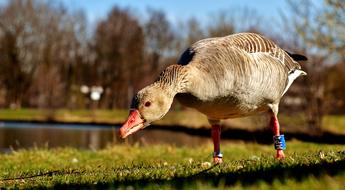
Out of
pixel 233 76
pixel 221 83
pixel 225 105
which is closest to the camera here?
pixel 221 83

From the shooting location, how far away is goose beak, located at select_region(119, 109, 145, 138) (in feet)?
18.0

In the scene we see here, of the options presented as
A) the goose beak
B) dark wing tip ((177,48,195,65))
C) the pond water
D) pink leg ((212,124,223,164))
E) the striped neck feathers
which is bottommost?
the pond water

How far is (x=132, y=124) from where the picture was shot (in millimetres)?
5523

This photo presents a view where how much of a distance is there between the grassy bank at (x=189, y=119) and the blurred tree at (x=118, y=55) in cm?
932

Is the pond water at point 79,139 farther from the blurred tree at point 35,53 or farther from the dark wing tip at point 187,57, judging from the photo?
the blurred tree at point 35,53

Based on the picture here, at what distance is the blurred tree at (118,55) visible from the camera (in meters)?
63.7

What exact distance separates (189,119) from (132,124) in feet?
124

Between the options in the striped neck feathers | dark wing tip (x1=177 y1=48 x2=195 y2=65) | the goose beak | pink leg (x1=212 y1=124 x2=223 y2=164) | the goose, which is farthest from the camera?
pink leg (x1=212 y1=124 x2=223 y2=164)

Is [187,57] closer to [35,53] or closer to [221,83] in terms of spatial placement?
[221,83]

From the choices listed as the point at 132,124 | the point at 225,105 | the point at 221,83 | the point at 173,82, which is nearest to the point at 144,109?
the point at 132,124

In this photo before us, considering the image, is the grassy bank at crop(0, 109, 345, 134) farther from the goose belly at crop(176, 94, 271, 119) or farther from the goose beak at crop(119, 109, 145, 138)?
the goose beak at crop(119, 109, 145, 138)

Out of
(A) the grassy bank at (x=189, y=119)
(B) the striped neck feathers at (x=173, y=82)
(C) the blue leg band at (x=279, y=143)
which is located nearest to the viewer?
(B) the striped neck feathers at (x=173, y=82)

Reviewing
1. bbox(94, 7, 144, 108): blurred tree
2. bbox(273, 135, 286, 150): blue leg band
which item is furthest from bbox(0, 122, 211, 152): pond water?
bbox(94, 7, 144, 108): blurred tree

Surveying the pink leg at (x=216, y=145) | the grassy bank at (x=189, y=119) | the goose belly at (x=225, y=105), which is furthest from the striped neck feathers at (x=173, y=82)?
the grassy bank at (x=189, y=119)
